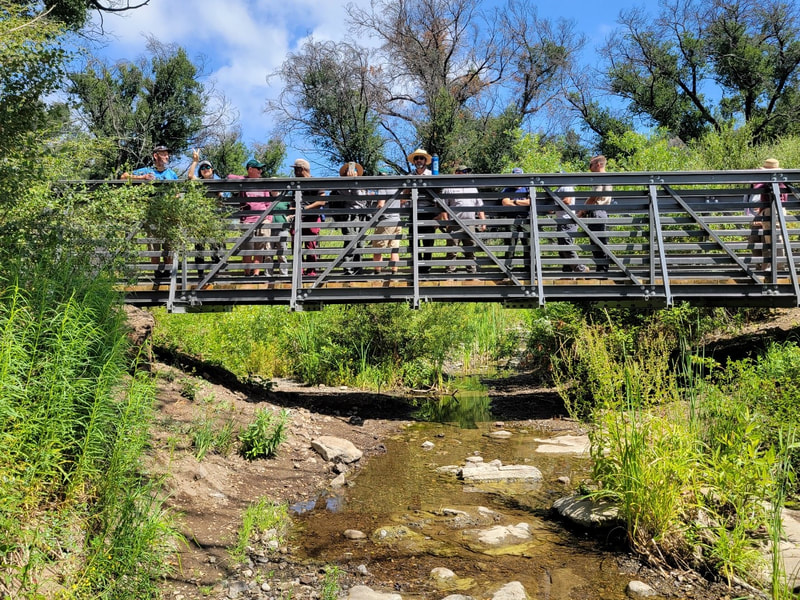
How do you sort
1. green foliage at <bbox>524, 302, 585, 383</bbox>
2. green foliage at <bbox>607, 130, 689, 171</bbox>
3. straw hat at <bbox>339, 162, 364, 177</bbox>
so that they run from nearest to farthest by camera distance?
straw hat at <bbox>339, 162, 364, 177</bbox> < green foliage at <bbox>524, 302, 585, 383</bbox> < green foliage at <bbox>607, 130, 689, 171</bbox>

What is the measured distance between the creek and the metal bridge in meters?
2.61

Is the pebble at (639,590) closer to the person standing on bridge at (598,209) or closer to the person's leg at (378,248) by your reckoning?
the person standing on bridge at (598,209)

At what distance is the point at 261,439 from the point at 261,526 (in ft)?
6.38

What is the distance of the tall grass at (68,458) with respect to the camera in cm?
367

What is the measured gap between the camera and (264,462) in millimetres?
7363

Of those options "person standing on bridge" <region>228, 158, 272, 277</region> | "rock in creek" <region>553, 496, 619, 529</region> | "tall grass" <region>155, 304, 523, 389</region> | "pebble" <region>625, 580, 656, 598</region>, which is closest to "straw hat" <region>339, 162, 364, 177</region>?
"person standing on bridge" <region>228, 158, 272, 277</region>

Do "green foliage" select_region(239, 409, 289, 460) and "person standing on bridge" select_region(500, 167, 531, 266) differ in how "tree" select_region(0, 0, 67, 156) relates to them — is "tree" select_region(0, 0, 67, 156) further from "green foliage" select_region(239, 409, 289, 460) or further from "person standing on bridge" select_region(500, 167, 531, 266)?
"person standing on bridge" select_region(500, 167, 531, 266)

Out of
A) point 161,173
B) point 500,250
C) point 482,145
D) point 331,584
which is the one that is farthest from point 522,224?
point 482,145

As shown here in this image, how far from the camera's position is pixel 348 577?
15.9 ft

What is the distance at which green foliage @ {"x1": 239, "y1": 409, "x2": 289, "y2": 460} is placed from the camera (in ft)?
24.2

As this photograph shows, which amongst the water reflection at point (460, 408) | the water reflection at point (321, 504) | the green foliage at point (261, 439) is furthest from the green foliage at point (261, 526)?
the water reflection at point (460, 408)

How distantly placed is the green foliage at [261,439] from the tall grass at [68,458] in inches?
92.8

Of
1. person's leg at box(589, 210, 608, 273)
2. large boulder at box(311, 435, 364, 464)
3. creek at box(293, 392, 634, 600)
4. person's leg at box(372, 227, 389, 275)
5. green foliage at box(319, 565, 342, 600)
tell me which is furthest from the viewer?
person's leg at box(372, 227, 389, 275)

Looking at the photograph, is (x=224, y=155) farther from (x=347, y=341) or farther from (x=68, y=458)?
(x=68, y=458)
